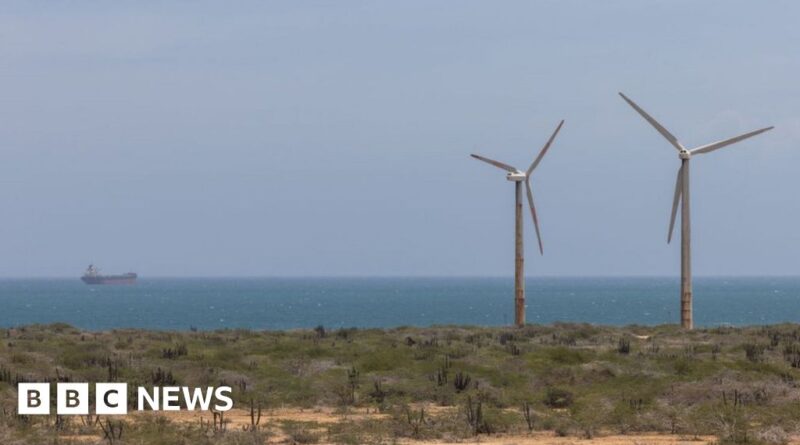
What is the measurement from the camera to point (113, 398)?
35.9 metres

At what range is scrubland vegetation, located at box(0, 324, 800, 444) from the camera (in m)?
31.0

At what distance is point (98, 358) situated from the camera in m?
43.5

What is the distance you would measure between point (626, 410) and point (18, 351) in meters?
22.6

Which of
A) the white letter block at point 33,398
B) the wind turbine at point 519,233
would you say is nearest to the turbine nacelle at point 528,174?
the wind turbine at point 519,233

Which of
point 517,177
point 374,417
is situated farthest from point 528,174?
point 374,417

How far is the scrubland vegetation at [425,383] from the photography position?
3100 cm

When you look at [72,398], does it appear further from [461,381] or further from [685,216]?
[685,216]

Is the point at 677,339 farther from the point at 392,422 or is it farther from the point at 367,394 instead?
the point at 392,422

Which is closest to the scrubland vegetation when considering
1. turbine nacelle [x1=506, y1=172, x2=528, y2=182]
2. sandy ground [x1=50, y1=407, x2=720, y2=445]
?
sandy ground [x1=50, y1=407, x2=720, y2=445]

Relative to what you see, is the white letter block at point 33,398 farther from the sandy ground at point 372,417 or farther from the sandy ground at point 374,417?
the sandy ground at point 374,417

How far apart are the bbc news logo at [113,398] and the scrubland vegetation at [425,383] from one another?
53 centimetres

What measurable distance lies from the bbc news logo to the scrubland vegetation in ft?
1.73

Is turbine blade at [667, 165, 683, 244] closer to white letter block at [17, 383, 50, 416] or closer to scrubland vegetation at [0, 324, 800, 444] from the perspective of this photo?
scrubland vegetation at [0, 324, 800, 444]

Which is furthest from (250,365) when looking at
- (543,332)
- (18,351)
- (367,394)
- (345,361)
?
(543,332)
